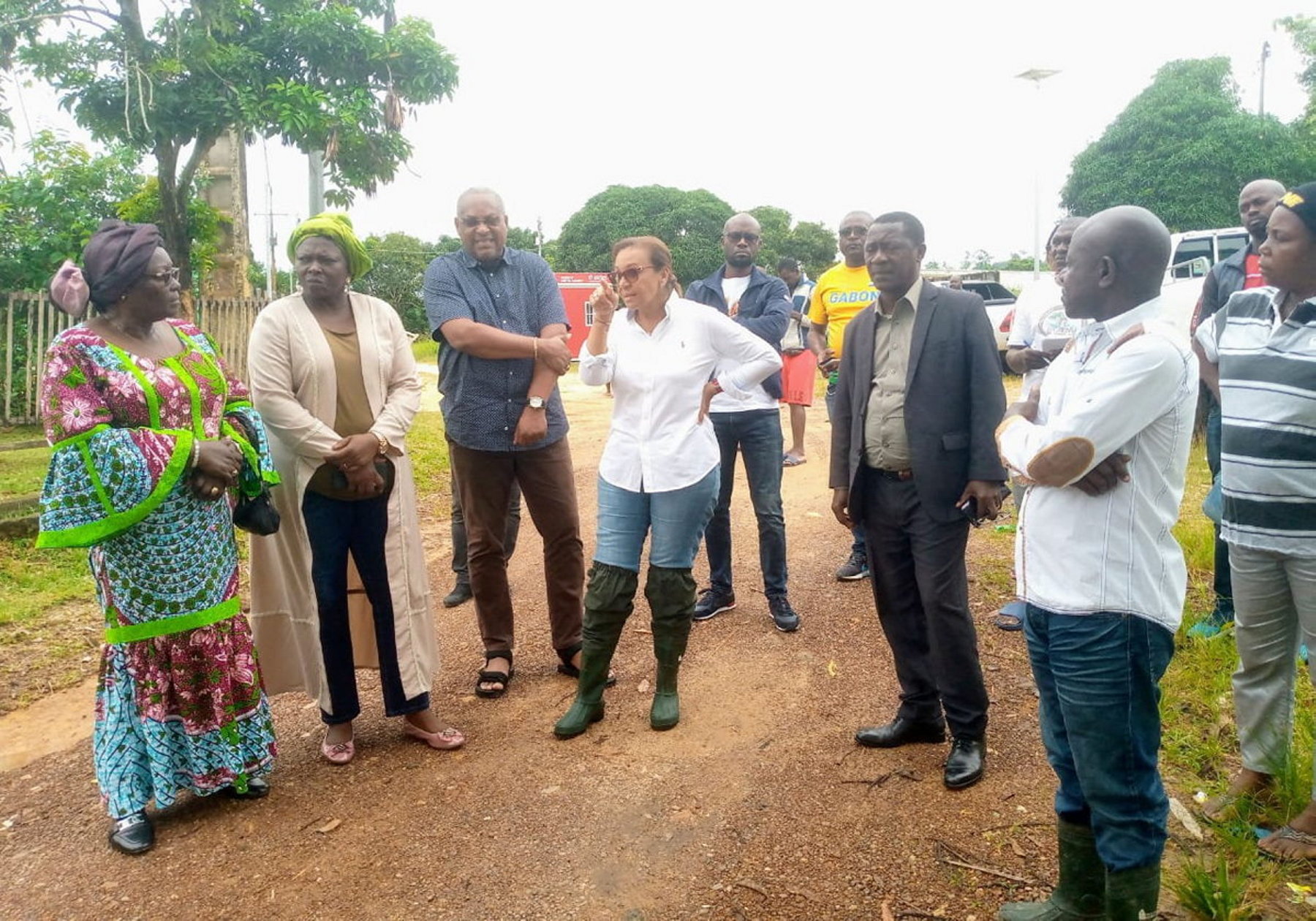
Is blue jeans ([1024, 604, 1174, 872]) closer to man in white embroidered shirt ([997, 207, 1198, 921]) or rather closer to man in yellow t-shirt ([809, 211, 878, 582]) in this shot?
man in white embroidered shirt ([997, 207, 1198, 921])

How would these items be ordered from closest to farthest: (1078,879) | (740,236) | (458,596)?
1. (1078,879)
2. (740,236)
3. (458,596)

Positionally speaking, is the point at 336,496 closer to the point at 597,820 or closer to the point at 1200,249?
the point at 597,820

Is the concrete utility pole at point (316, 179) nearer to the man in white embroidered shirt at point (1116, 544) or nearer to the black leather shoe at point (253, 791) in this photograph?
the black leather shoe at point (253, 791)

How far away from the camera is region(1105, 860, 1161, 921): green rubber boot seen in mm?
2229

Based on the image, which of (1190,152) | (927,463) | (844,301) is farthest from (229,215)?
(1190,152)

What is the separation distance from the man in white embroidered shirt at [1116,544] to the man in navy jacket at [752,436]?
272cm

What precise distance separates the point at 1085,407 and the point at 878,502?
1.44 m

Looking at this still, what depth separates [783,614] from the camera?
4.99 metres

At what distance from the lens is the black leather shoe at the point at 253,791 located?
3400mm

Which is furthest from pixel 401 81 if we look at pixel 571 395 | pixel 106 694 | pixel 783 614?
pixel 106 694

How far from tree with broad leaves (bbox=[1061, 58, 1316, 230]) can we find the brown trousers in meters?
24.0

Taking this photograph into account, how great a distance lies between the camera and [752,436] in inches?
203

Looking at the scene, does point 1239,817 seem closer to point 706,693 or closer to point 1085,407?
point 1085,407

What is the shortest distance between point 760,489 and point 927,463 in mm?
1885
